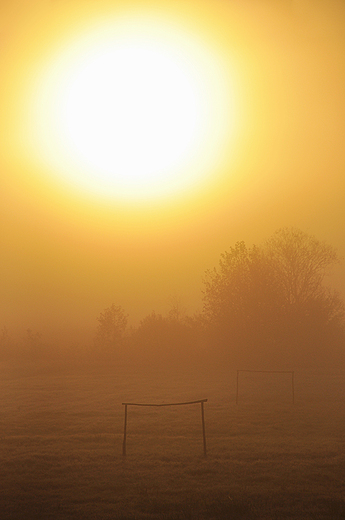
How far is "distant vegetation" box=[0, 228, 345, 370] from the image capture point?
4719cm

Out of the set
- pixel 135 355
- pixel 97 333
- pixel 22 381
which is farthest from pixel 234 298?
pixel 22 381

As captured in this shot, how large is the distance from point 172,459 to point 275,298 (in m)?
37.9

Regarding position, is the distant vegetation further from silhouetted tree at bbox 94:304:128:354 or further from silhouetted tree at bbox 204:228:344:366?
silhouetted tree at bbox 94:304:128:354

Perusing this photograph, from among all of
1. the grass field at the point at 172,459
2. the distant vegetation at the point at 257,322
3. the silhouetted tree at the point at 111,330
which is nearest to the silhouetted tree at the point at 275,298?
the distant vegetation at the point at 257,322

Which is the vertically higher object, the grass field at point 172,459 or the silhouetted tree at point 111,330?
the silhouetted tree at point 111,330

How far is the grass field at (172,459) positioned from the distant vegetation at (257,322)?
68.5ft

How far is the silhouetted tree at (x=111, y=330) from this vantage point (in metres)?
57.6

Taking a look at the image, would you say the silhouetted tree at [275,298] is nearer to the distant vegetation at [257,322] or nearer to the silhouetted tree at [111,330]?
the distant vegetation at [257,322]

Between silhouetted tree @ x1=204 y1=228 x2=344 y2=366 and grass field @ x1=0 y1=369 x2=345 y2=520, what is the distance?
21.2 meters

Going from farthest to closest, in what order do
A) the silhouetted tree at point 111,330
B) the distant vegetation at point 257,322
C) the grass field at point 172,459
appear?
1. the silhouetted tree at point 111,330
2. the distant vegetation at point 257,322
3. the grass field at point 172,459

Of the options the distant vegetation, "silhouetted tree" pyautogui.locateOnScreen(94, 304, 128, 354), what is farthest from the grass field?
"silhouetted tree" pyautogui.locateOnScreen(94, 304, 128, 354)

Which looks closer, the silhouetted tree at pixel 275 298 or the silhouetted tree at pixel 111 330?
the silhouetted tree at pixel 275 298

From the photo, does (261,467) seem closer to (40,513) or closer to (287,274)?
(40,513)

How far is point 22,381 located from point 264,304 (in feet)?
90.9
